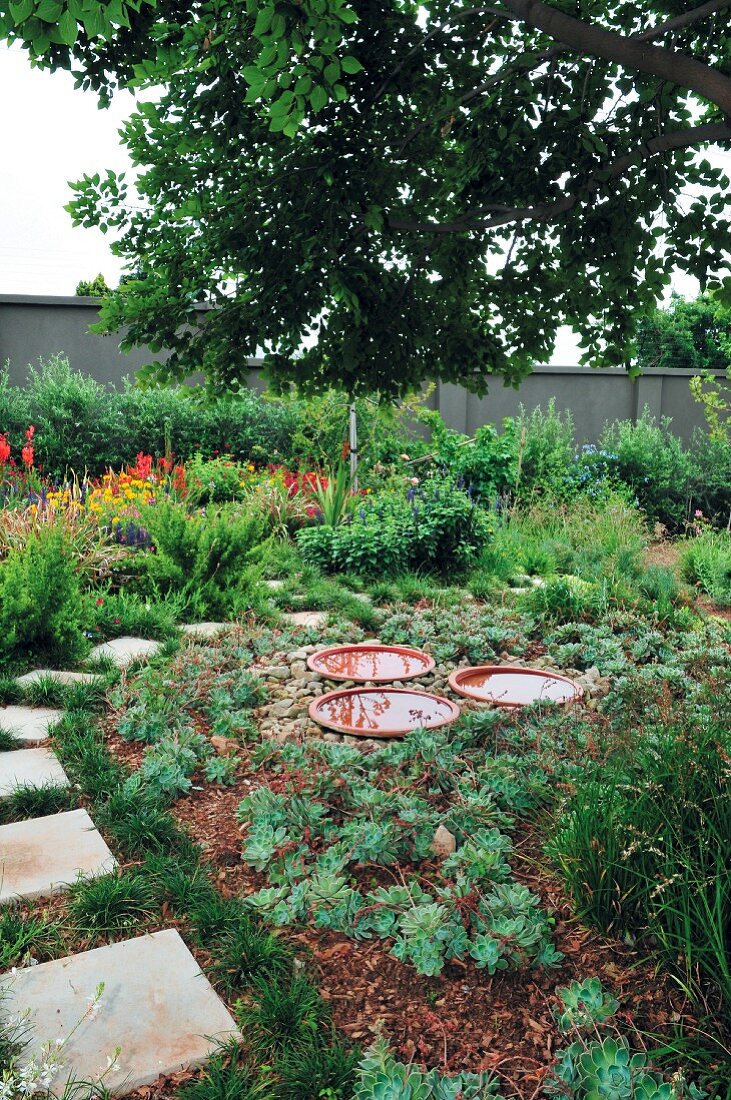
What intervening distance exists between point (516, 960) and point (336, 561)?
4.70 metres

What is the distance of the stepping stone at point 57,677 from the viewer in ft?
12.6

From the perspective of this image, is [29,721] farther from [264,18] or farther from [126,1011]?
[264,18]

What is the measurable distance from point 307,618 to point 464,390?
7361 millimetres

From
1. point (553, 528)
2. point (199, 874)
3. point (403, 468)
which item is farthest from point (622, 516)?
point (199, 874)

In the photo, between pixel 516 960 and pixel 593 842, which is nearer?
pixel 516 960

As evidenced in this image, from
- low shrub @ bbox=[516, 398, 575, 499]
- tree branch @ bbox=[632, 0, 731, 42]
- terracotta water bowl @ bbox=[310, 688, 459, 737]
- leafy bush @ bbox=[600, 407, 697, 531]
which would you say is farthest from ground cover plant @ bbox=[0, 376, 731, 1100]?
leafy bush @ bbox=[600, 407, 697, 531]

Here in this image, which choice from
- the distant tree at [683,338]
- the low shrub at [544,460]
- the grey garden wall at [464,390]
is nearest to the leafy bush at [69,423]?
the grey garden wall at [464,390]

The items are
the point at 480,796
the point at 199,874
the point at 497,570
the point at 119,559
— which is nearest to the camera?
the point at 199,874

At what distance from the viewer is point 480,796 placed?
8.53 feet

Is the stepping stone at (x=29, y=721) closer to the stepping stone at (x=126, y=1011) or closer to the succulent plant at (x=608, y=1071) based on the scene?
the stepping stone at (x=126, y=1011)

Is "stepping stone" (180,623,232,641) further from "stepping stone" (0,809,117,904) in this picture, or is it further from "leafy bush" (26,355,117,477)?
"leafy bush" (26,355,117,477)

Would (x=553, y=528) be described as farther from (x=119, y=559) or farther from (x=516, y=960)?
(x=516, y=960)

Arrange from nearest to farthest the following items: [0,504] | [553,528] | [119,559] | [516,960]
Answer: [516,960], [119,559], [0,504], [553,528]

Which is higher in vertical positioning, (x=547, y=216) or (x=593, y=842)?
(x=547, y=216)
